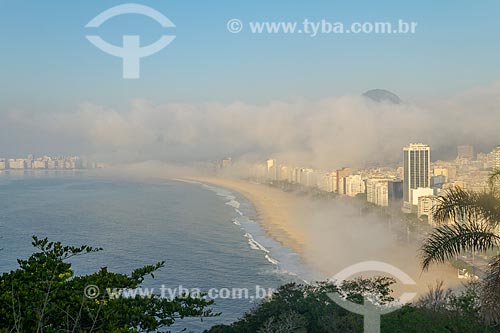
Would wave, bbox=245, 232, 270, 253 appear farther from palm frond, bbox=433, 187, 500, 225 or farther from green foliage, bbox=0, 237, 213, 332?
green foliage, bbox=0, 237, 213, 332

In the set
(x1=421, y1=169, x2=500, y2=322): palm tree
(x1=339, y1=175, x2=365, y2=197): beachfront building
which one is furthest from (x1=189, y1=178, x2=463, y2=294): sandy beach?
(x1=421, y1=169, x2=500, y2=322): palm tree

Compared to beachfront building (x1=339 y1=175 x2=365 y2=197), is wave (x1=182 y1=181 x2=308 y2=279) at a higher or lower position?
lower

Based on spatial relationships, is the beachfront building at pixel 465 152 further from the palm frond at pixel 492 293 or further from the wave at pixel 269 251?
the palm frond at pixel 492 293

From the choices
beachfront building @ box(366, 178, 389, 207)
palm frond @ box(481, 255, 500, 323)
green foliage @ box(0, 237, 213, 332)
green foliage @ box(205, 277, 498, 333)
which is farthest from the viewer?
beachfront building @ box(366, 178, 389, 207)

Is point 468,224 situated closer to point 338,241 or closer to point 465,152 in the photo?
point 338,241

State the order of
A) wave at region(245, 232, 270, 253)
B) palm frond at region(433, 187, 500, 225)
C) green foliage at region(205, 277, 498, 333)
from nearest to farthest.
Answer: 1. palm frond at region(433, 187, 500, 225)
2. green foliage at region(205, 277, 498, 333)
3. wave at region(245, 232, 270, 253)

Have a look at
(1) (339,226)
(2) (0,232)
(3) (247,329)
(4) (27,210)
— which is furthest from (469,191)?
(4) (27,210)
